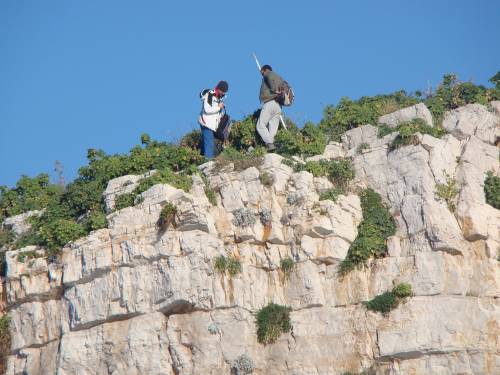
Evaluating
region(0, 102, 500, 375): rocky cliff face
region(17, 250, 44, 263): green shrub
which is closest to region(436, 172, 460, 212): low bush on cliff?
region(0, 102, 500, 375): rocky cliff face

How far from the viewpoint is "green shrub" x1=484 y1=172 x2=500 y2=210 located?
26750mm

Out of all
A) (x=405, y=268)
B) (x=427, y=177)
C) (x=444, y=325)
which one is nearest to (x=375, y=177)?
(x=427, y=177)

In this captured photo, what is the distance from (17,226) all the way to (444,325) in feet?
39.0

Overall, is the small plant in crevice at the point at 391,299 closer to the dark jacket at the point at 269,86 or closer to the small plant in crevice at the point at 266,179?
the small plant in crevice at the point at 266,179

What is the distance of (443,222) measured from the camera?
83.8ft

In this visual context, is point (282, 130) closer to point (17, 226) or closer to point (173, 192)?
point (173, 192)

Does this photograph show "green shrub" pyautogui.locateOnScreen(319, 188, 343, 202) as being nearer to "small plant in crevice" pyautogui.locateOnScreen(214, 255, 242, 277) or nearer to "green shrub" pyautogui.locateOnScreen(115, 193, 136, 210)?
"small plant in crevice" pyautogui.locateOnScreen(214, 255, 242, 277)

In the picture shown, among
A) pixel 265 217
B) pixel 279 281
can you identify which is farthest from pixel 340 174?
pixel 279 281

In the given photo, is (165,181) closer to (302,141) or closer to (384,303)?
(302,141)

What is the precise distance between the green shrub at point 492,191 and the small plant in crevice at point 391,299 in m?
3.62

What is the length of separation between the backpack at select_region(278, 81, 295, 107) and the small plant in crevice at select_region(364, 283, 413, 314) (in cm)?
691

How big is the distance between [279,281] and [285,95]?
582 cm

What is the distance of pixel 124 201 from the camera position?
90.8ft

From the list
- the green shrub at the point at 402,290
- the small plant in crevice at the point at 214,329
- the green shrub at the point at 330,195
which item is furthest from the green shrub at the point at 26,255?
the green shrub at the point at 402,290
